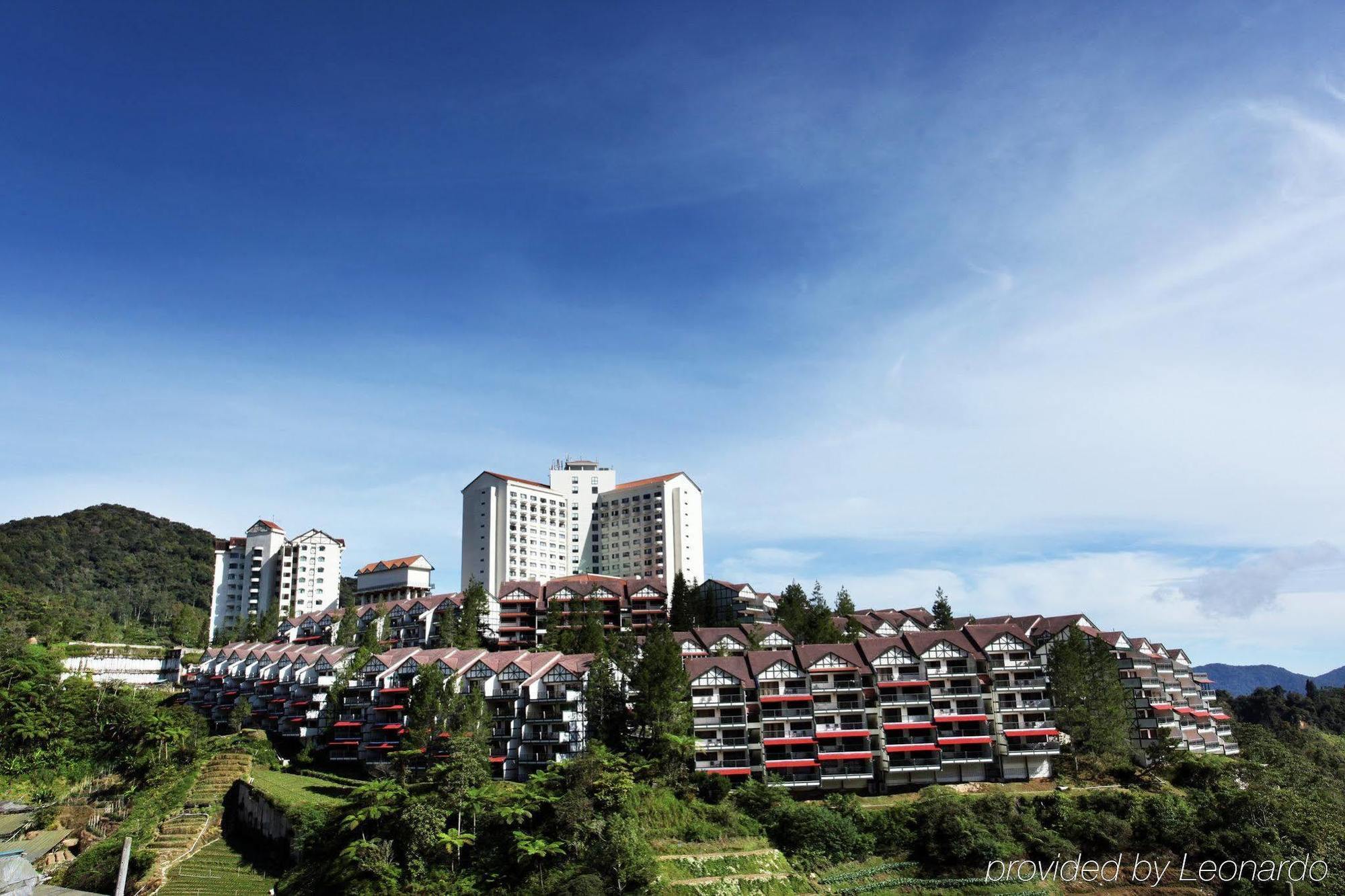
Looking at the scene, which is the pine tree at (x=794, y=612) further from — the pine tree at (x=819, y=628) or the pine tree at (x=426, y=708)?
the pine tree at (x=426, y=708)

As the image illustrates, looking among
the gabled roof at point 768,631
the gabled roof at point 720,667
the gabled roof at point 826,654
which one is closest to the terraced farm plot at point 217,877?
the gabled roof at point 720,667

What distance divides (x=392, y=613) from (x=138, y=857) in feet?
121

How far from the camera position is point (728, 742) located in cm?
6122

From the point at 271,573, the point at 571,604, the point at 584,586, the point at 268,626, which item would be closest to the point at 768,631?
the point at 571,604

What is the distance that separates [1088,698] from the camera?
205 feet

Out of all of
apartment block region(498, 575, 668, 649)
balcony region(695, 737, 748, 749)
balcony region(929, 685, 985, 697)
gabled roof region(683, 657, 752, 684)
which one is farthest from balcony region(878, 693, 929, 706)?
apartment block region(498, 575, 668, 649)

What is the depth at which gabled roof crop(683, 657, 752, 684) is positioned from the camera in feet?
208

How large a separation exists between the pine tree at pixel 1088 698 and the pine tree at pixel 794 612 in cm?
2099

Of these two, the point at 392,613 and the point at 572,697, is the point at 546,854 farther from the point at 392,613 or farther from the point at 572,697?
the point at 392,613

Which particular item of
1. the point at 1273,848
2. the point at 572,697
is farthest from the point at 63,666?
the point at 1273,848

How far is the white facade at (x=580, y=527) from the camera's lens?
120 metres

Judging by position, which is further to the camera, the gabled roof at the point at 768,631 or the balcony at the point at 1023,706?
the gabled roof at the point at 768,631

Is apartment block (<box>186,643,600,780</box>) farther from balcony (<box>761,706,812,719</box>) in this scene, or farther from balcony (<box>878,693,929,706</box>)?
balcony (<box>878,693,929,706</box>)

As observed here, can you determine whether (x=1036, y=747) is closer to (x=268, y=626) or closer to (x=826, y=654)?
(x=826, y=654)
